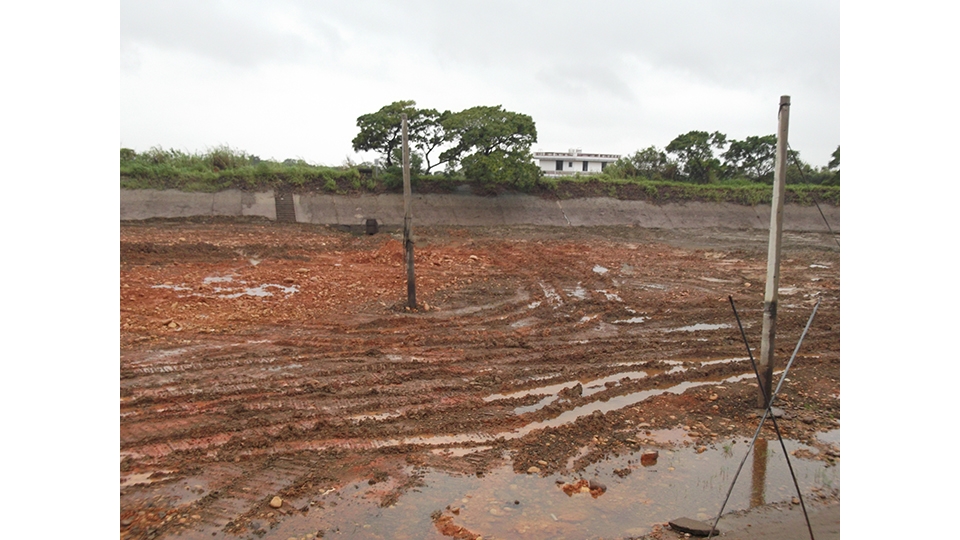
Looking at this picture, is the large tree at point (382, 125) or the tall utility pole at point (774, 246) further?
the large tree at point (382, 125)

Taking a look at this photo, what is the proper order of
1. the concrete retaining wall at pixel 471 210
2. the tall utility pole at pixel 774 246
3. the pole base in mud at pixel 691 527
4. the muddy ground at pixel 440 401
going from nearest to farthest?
the pole base in mud at pixel 691 527 < the muddy ground at pixel 440 401 < the tall utility pole at pixel 774 246 < the concrete retaining wall at pixel 471 210

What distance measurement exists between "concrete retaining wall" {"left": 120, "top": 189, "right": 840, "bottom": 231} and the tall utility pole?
658 inches

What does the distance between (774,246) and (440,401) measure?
387cm

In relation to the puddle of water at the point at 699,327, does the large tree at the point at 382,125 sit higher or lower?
higher

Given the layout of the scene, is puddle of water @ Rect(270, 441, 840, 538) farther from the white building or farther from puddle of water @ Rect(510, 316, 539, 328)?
the white building

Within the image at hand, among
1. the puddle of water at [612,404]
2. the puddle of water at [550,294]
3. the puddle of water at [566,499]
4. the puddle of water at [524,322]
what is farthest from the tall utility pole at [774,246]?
the puddle of water at [550,294]

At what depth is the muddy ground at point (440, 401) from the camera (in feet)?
15.3

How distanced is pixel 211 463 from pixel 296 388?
1.73 meters

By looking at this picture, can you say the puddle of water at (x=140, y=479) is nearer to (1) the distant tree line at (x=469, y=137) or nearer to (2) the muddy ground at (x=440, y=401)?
(2) the muddy ground at (x=440, y=401)

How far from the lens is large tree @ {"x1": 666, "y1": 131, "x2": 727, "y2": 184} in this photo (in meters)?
32.6

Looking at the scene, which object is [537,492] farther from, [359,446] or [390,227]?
[390,227]

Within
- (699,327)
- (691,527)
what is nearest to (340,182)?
(699,327)

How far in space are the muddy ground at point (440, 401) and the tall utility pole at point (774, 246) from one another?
608 mm

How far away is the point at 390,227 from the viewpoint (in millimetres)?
22859
